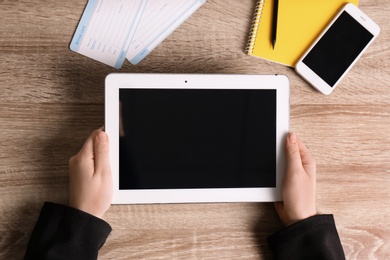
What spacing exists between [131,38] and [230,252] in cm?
44

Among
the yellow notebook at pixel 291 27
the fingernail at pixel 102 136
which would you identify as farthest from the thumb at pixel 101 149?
the yellow notebook at pixel 291 27

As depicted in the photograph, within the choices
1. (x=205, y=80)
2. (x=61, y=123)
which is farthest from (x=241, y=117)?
(x=61, y=123)

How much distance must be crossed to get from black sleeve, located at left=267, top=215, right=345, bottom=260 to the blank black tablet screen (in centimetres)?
10

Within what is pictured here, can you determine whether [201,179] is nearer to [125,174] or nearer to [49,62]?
[125,174]

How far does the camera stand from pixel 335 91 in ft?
2.76

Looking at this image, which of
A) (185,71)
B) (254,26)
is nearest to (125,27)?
(185,71)

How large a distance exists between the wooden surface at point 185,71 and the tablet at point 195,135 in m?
0.06

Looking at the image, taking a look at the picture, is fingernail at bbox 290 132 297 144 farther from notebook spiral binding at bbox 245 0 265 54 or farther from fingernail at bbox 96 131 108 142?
fingernail at bbox 96 131 108 142

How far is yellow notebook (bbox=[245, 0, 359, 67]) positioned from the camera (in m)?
0.83

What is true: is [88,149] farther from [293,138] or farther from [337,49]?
[337,49]

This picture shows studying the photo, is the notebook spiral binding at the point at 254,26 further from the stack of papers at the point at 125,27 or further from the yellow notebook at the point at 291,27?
the stack of papers at the point at 125,27

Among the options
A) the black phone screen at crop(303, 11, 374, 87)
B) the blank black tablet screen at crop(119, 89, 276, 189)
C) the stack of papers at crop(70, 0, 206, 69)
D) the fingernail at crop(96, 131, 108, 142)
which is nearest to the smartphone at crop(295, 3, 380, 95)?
the black phone screen at crop(303, 11, 374, 87)

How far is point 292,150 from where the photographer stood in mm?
772

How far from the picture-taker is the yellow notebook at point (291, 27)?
2.73 feet
